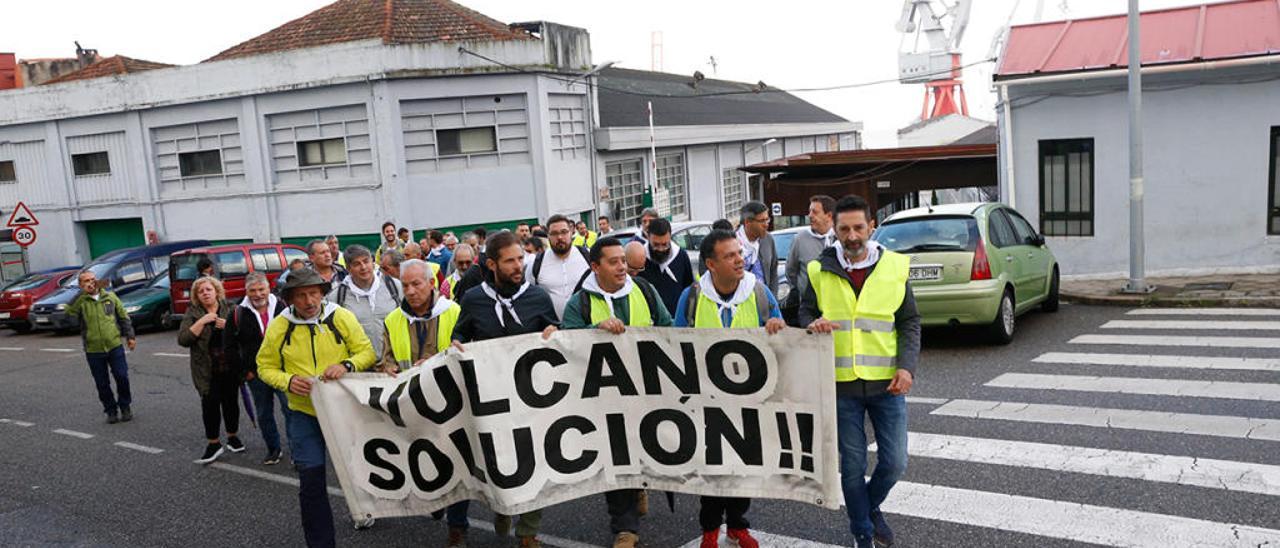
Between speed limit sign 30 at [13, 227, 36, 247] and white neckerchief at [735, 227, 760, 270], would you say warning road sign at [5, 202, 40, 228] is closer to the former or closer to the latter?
speed limit sign 30 at [13, 227, 36, 247]

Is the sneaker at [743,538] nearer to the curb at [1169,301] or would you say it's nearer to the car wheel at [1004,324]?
the car wheel at [1004,324]

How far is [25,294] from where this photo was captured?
22.0 metres

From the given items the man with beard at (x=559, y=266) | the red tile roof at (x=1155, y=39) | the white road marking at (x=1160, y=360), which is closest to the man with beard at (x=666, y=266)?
the man with beard at (x=559, y=266)

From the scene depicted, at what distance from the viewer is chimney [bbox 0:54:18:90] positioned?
38719 mm

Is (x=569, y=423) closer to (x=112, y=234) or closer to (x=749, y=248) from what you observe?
(x=749, y=248)

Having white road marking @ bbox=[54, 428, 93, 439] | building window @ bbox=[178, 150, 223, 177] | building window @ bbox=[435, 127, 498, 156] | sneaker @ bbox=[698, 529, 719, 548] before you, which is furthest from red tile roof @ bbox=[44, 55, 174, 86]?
sneaker @ bbox=[698, 529, 719, 548]

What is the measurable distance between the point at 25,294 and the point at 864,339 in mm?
22873

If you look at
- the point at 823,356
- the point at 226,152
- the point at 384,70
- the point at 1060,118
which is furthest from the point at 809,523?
the point at 226,152

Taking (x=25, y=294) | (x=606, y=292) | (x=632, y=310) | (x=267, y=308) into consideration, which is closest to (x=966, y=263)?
(x=632, y=310)

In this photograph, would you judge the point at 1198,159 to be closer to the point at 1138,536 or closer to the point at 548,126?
the point at 1138,536

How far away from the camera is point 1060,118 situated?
15.9 metres

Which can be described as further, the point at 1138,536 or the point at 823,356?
the point at 1138,536

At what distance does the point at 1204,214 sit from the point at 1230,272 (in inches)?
39.1

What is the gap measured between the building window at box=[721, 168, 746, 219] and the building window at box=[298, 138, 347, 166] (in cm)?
1784
